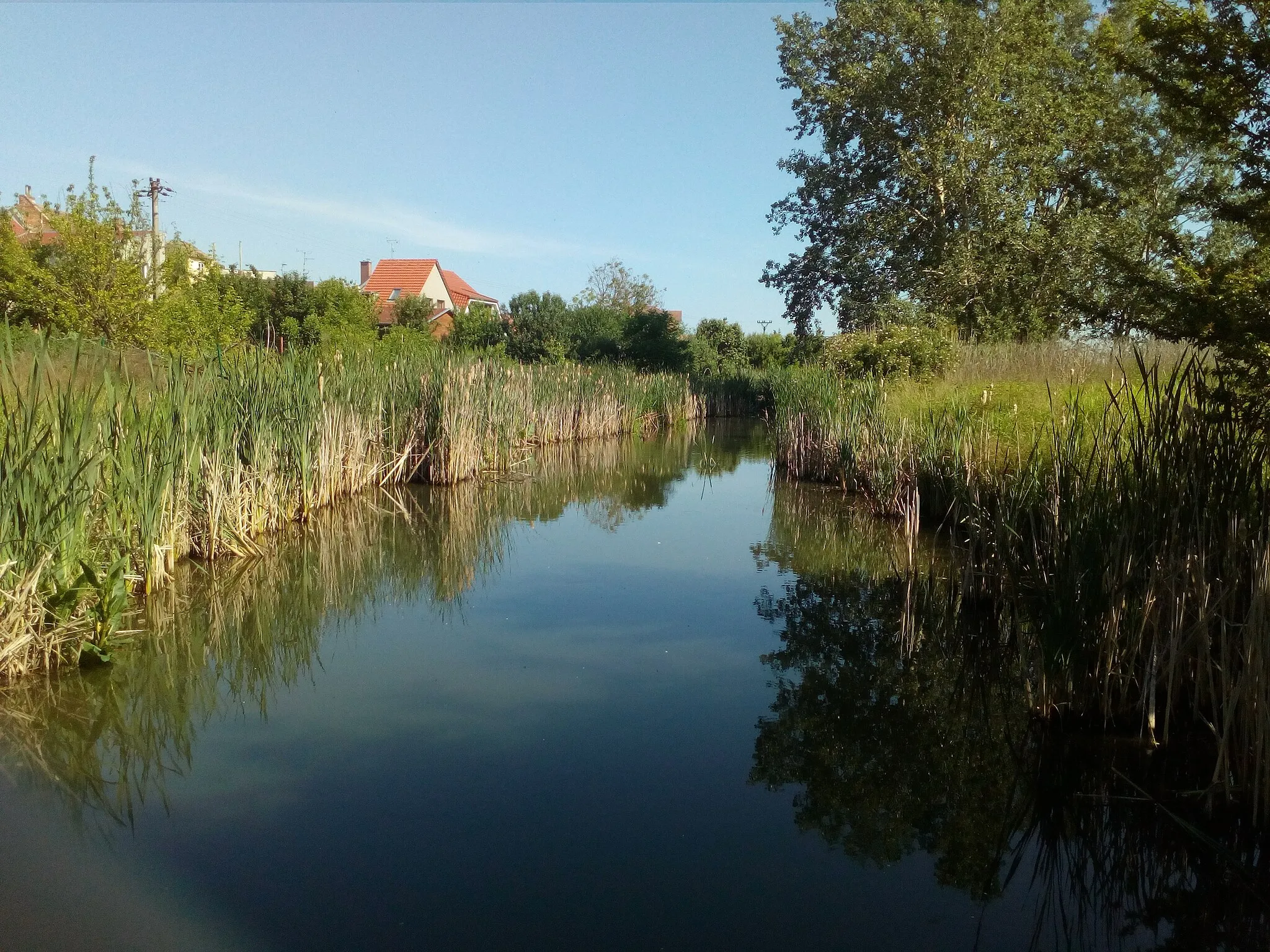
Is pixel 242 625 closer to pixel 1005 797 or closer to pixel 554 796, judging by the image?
pixel 554 796

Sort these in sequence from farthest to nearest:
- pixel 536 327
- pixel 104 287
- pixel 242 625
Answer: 1. pixel 536 327
2. pixel 104 287
3. pixel 242 625

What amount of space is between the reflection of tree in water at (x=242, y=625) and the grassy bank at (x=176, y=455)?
9.0 inches

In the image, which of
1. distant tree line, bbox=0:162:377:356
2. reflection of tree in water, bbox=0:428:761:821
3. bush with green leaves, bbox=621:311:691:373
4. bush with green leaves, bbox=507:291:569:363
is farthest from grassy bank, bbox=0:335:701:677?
bush with green leaves, bbox=621:311:691:373

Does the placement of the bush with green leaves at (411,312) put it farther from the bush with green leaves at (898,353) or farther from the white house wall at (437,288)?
the bush with green leaves at (898,353)

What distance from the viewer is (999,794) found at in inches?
144

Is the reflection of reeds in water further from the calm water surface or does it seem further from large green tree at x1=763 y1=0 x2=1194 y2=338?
large green tree at x1=763 y1=0 x2=1194 y2=338

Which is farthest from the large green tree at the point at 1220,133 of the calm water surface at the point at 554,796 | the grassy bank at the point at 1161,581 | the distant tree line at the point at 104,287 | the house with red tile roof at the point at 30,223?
the house with red tile roof at the point at 30,223

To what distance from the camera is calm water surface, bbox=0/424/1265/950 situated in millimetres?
2811

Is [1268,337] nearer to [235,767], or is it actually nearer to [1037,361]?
[235,767]

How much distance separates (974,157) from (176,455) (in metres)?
17.2

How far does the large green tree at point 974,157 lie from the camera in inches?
719

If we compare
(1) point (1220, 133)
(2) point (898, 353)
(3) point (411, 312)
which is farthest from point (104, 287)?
(3) point (411, 312)

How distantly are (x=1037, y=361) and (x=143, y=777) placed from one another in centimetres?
1229

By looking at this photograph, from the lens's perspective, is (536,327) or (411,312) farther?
(411,312)
